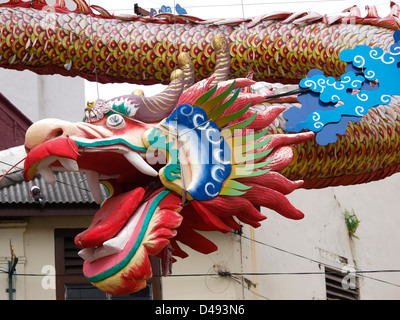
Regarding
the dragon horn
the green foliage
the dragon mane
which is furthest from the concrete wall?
the dragon horn

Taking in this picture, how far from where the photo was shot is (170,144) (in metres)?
7.55

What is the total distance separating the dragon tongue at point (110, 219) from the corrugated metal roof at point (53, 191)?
3.60 meters

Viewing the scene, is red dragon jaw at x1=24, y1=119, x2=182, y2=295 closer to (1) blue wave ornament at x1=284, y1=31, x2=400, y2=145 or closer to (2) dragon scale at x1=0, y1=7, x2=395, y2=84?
(1) blue wave ornament at x1=284, y1=31, x2=400, y2=145

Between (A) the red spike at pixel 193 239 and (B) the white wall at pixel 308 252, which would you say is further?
(B) the white wall at pixel 308 252

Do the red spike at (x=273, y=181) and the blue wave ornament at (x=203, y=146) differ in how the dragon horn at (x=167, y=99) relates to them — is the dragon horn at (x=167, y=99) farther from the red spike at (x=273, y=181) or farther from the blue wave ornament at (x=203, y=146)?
the red spike at (x=273, y=181)

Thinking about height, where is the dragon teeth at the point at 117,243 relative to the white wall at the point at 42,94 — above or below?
below

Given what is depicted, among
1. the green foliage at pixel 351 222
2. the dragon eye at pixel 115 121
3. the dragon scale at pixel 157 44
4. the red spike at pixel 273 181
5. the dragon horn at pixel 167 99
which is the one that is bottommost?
the red spike at pixel 273 181

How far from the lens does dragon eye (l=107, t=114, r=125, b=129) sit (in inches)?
294

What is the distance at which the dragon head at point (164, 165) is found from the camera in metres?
7.25

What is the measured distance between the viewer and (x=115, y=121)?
7457 millimetres

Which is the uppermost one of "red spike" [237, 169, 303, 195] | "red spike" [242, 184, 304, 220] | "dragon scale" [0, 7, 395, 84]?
"dragon scale" [0, 7, 395, 84]

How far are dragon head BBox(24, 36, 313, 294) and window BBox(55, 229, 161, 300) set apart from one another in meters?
3.40

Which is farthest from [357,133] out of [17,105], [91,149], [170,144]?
[17,105]

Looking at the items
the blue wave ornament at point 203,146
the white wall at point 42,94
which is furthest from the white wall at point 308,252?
the blue wave ornament at point 203,146
